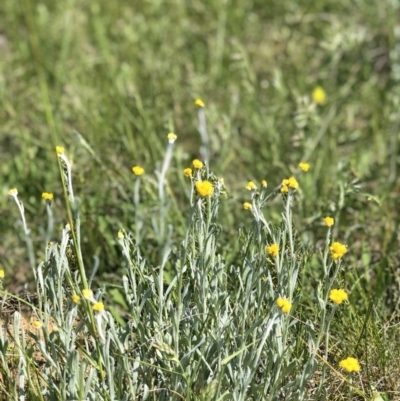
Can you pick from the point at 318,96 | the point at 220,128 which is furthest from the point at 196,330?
the point at 318,96

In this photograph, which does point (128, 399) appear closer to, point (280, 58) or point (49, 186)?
point (49, 186)

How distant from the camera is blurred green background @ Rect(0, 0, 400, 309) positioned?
109 inches

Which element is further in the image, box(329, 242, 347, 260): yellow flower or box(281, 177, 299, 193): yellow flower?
box(281, 177, 299, 193): yellow flower

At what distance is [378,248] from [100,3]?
272cm

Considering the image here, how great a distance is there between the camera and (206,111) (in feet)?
10.5

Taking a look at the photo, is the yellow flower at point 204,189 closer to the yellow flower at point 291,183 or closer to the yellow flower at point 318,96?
the yellow flower at point 291,183

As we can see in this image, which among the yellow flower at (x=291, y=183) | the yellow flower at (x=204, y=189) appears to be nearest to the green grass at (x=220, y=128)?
the yellow flower at (x=291, y=183)

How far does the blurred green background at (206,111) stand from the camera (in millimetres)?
2762

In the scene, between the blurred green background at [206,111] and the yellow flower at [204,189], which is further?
the blurred green background at [206,111]

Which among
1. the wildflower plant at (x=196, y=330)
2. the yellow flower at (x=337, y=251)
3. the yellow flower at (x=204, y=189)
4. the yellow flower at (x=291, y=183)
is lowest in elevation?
the wildflower plant at (x=196, y=330)

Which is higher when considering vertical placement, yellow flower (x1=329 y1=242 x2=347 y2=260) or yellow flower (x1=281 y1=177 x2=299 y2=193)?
yellow flower (x1=281 y1=177 x2=299 y2=193)

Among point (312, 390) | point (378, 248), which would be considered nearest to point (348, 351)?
point (312, 390)

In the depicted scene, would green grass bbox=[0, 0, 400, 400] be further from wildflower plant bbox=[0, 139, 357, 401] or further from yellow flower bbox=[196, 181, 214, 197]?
yellow flower bbox=[196, 181, 214, 197]

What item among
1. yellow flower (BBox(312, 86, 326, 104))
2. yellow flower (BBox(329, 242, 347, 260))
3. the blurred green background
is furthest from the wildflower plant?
yellow flower (BBox(312, 86, 326, 104))
